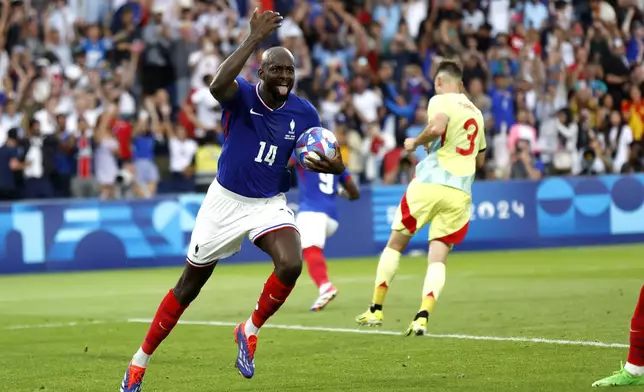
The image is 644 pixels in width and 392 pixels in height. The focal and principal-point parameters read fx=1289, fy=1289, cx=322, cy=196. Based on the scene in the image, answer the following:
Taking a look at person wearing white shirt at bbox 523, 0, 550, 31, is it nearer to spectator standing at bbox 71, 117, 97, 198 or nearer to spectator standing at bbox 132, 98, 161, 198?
spectator standing at bbox 132, 98, 161, 198

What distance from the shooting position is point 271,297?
8.98 meters

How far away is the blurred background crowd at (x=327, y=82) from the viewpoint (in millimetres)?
22922

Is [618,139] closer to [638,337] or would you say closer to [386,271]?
[386,271]

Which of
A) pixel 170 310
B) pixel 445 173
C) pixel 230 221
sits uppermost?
pixel 230 221

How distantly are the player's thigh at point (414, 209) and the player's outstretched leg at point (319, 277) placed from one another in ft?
7.71

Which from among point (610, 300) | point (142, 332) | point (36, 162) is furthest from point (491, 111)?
point (142, 332)

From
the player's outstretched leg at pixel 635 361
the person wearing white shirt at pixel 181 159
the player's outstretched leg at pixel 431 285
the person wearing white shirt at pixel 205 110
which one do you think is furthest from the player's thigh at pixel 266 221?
the person wearing white shirt at pixel 205 110

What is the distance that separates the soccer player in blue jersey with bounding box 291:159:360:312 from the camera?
1471 centimetres

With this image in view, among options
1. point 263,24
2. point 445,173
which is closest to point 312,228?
point 445,173

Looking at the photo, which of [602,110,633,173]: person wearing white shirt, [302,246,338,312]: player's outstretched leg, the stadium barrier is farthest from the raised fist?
[602,110,633,173]: person wearing white shirt

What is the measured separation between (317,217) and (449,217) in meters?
3.18

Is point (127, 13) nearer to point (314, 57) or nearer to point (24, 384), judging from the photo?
point (314, 57)

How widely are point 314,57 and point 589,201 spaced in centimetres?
645

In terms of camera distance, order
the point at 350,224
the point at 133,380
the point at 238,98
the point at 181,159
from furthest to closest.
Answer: the point at 181,159 < the point at 350,224 < the point at 238,98 < the point at 133,380
